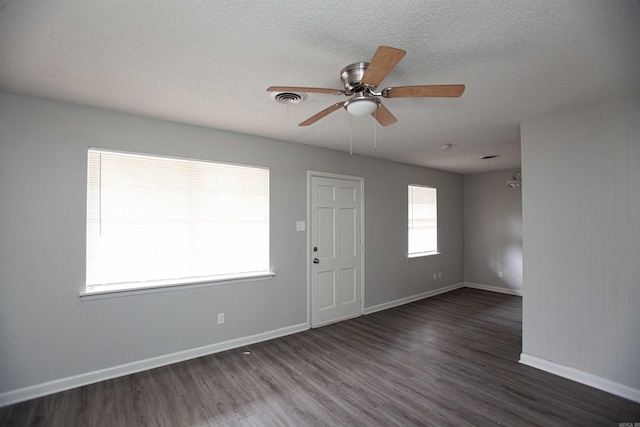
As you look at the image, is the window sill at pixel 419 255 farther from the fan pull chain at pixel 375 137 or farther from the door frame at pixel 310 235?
the fan pull chain at pixel 375 137

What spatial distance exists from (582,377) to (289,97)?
3.54 meters

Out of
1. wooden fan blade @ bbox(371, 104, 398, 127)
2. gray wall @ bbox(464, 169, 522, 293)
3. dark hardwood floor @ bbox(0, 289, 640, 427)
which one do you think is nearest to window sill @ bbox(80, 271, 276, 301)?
dark hardwood floor @ bbox(0, 289, 640, 427)

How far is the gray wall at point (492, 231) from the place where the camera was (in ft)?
19.2


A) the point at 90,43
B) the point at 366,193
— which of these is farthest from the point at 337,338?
the point at 90,43

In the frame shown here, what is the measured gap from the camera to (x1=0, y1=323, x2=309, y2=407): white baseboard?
2381 millimetres

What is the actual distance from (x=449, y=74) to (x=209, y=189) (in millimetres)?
2594

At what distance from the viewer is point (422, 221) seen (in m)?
5.79

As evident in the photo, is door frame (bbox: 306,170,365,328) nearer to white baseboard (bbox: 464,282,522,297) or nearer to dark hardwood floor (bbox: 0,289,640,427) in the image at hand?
dark hardwood floor (bbox: 0,289,640,427)

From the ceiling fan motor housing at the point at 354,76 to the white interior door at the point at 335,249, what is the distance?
2188 mm

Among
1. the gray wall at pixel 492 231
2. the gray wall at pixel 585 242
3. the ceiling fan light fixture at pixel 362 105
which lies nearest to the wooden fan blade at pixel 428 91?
the ceiling fan light fixture at pixel 362 105

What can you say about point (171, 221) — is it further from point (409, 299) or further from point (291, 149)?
point (409, 299)

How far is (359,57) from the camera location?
6.13 feet

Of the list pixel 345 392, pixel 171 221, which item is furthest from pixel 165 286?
pixel 345 392

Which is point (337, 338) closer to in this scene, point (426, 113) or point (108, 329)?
point (108, 329)
